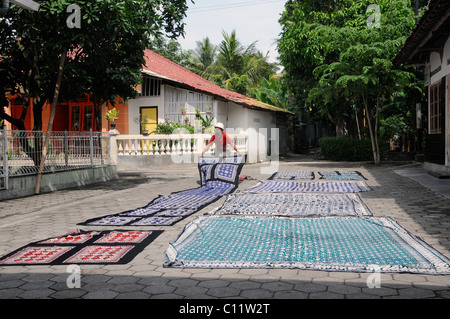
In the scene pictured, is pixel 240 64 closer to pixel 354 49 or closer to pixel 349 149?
pixel 349 149

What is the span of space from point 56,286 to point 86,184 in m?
8.85

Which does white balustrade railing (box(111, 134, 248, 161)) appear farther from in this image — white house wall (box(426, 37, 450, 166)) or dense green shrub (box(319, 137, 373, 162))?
white house wall (box(426, 37, 450, 166))

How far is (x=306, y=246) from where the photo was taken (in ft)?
15.7

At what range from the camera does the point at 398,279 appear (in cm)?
371

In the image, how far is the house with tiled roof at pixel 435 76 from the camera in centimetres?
984

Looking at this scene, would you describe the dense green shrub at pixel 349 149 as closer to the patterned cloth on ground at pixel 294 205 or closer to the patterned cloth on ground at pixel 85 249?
the patterned cloth on ground at pixel 294 205

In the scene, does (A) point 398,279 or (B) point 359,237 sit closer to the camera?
(A) point 398,279

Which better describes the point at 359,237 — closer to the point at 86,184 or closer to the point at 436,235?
the point at 436,235

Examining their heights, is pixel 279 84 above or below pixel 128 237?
above

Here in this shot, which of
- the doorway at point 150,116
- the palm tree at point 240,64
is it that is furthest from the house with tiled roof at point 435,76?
the palm tree at point 240,64

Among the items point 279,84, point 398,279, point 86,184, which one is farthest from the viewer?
point 279,84

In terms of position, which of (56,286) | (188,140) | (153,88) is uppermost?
(153,88)

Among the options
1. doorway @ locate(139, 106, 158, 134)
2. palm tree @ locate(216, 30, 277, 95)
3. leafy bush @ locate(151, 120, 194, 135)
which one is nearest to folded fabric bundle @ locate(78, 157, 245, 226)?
leafy bush @ locate(151, 120, 194, 135)
